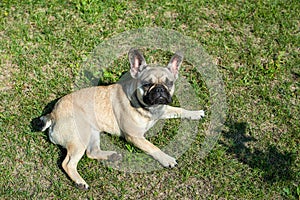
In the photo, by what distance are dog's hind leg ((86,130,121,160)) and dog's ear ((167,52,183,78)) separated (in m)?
1.38

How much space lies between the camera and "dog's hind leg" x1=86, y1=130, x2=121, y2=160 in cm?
554

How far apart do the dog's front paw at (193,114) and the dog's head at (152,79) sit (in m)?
0.87

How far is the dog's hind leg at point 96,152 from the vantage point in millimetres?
5535

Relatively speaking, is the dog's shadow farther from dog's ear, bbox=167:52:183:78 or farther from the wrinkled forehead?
dog's ear, bbox=167:52:183:78

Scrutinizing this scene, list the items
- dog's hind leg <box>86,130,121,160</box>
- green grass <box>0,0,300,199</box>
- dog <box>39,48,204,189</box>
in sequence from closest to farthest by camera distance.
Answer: dog <box>39,48,204,189</box>
green grass <box>0,0,300,199</box>
dog's hind leg <box>86,130,121,160</box>

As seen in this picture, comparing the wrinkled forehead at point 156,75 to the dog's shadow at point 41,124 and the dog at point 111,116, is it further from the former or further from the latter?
the dog's shadow at point 41,124

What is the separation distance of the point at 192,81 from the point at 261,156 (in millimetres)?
1669

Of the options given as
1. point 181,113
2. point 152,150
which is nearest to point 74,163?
point 152,150

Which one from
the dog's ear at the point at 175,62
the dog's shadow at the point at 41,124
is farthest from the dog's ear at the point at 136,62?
the dog's shadow at the point at 41,124

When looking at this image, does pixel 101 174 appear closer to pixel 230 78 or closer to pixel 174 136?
pixel 174 136

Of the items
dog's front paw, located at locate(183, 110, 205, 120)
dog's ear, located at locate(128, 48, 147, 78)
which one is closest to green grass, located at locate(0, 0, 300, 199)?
dog's front paw, located at locate(183, 110, 205, 120)

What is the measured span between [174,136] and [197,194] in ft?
3.08

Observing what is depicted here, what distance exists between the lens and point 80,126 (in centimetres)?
539

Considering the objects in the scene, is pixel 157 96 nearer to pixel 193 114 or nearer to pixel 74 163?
pixel 193 114
